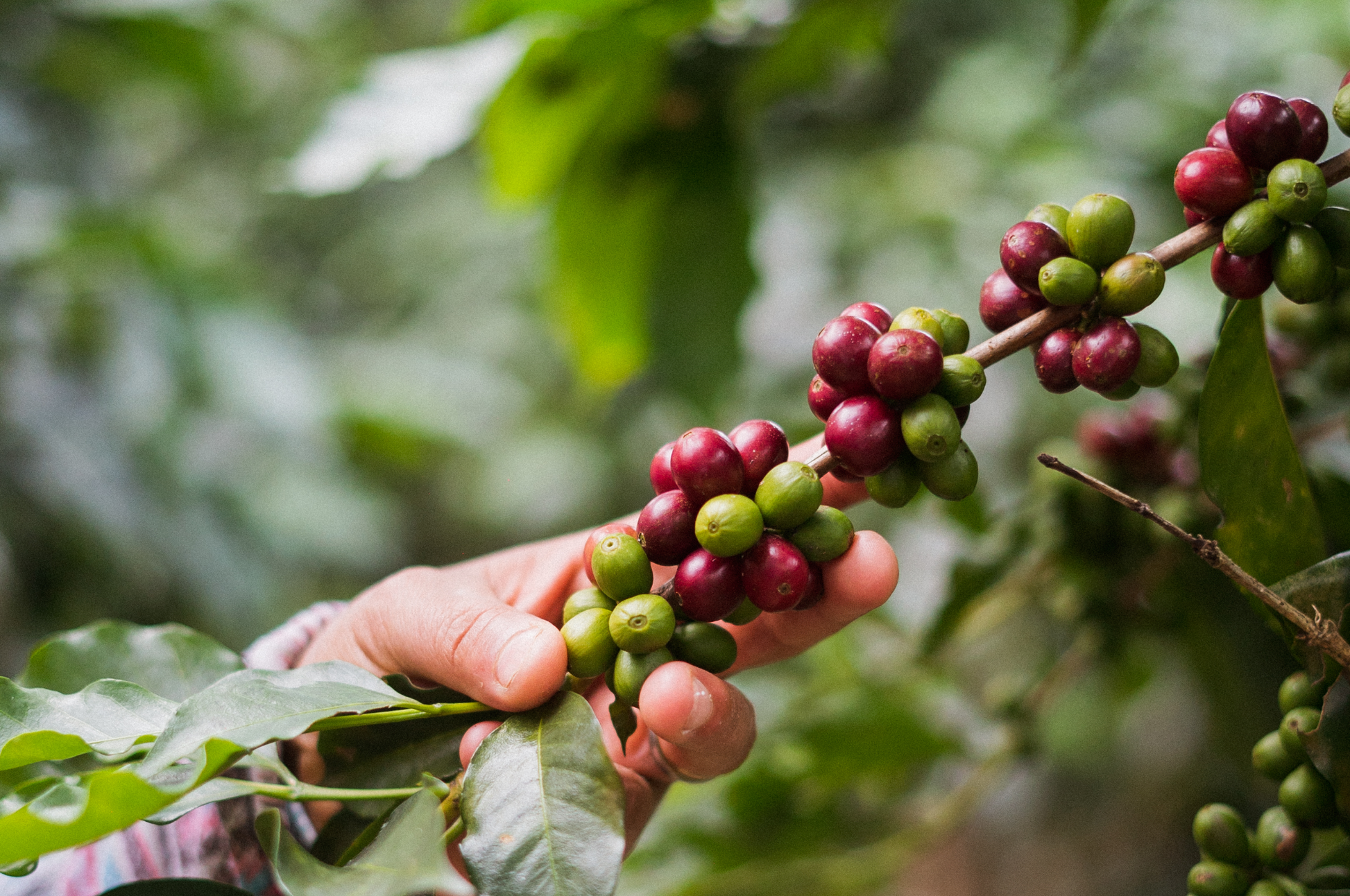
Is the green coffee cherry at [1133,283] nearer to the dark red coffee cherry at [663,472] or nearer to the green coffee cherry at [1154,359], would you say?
the green coffee cherry at [1154,359]

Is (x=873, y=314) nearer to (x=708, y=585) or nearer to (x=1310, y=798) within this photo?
(x=708, y=585)

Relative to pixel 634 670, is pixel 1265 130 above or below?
above

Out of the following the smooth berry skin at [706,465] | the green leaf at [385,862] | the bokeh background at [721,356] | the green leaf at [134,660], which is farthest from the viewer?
the bokeh background at [721,356]

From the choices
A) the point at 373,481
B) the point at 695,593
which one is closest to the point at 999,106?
the point at 695,593

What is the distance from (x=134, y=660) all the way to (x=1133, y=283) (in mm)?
603

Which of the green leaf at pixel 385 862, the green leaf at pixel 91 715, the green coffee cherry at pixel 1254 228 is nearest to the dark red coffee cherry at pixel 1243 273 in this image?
the green coffee cherry at pixel 1254 228

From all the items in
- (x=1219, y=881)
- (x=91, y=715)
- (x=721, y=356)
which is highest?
(x=721, y=356)

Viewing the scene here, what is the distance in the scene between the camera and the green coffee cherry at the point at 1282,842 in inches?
19.4

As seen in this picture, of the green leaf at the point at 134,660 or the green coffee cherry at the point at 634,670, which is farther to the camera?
the green leaf at the point at 134,660

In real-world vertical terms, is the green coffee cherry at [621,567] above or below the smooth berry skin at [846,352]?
below

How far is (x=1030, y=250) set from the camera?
470 millimetres

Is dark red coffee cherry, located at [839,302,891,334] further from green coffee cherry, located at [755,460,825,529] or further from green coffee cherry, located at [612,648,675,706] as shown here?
green coffee cherry, located at [612,648,675,706]

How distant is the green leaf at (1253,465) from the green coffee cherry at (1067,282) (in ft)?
0.32

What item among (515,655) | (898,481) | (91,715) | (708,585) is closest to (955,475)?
(898,481)
